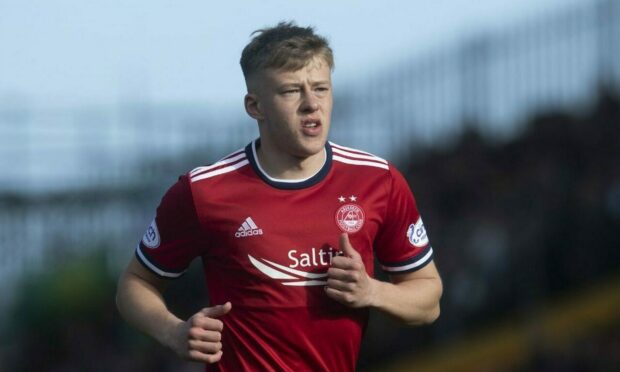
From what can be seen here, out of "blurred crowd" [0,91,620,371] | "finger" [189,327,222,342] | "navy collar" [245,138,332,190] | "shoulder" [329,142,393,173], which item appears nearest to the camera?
"finger" [189,327,222,342]

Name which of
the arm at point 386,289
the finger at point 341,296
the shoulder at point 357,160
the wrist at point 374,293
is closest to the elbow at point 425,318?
the arm at point 386,289

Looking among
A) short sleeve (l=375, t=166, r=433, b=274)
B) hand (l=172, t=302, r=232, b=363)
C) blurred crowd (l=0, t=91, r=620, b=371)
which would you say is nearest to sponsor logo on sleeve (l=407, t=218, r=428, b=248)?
short sleeve (l=375, t=166, r=433, b=274)

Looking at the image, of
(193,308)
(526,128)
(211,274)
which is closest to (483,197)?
(526,128)

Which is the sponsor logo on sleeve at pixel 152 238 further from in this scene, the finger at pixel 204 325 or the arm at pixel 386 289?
the arm at pixel 386 289

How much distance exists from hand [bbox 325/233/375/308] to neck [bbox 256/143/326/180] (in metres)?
0.37

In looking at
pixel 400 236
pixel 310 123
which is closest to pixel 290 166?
pixel 310 123

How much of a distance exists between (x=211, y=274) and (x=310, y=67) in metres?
0.86

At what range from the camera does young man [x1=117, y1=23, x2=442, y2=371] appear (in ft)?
21.0

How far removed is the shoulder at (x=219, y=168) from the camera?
6.55 meters

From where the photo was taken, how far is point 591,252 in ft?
44.1

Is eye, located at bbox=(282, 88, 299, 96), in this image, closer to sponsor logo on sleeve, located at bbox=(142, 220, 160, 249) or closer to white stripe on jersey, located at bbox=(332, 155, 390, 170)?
white stripe on jersey, located at bbox=(332, 155, 390, 170)

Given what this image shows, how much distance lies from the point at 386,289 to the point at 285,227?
43cm

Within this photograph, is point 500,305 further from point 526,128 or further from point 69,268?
point 69,268

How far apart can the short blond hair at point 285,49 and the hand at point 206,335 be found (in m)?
0.89
